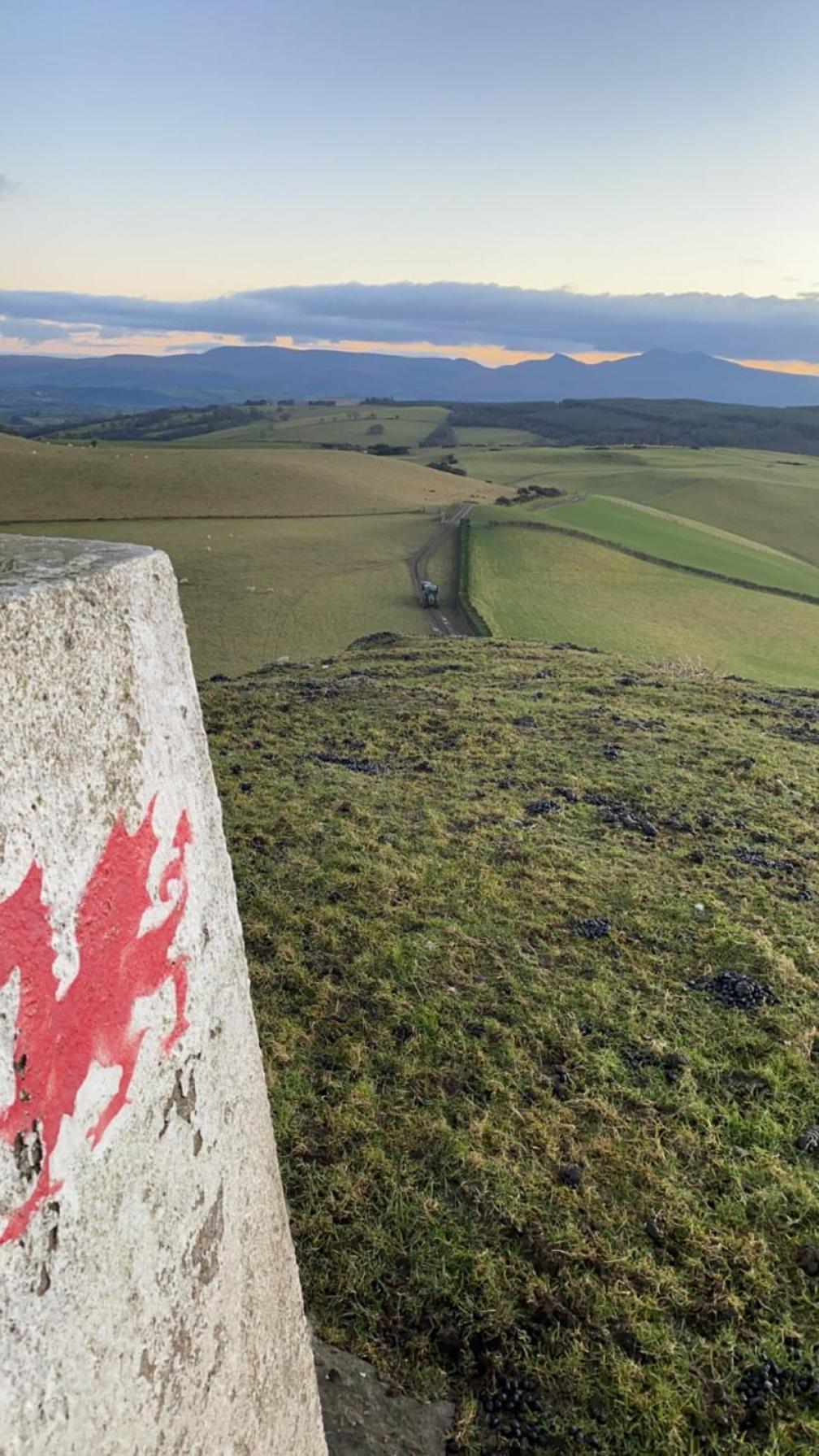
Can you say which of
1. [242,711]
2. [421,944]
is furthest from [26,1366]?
[242,711]

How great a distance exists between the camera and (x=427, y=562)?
5162 centimetres

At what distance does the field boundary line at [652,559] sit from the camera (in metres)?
50.5

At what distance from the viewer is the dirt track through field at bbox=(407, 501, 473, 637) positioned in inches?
1460

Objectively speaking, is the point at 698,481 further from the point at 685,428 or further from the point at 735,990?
the point at 735,990

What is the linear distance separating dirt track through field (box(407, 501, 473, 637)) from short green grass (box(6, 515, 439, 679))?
0.63 metres

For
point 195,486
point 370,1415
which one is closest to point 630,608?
point 370,1415

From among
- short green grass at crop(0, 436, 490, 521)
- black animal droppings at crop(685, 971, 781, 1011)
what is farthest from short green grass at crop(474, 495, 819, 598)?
black animal droppings at crop(685, 971, 781, 1011)

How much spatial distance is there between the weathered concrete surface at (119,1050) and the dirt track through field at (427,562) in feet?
109

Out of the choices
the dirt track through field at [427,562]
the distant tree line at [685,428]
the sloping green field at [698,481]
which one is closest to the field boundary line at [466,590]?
the dirt track through field at [427,562]

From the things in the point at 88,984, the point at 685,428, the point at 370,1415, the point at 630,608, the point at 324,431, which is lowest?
the point at 370,1415

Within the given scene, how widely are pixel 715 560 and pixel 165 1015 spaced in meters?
59.4

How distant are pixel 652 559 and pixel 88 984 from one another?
56.0 m

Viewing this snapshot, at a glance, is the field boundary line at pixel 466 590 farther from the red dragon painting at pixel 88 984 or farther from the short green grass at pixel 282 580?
the red dragon painting at pixel 88 984

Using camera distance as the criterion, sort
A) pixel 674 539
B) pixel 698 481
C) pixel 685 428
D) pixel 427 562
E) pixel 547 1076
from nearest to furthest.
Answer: pixel 547 1076
pixel 427 562
pixel 674 539
pixel 698 481
pixel 685 428
